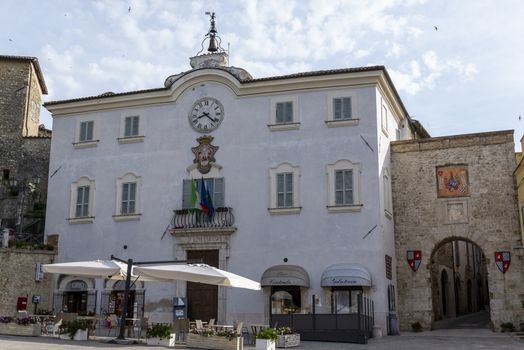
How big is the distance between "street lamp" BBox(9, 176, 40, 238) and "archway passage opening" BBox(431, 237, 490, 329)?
750 inches

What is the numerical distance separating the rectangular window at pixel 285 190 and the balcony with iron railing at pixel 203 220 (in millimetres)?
1984

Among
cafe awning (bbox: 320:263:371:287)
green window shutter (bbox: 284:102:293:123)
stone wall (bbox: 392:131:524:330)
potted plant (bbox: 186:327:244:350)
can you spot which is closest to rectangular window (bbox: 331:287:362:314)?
cafe awning (bbox: 320:263:371:287)

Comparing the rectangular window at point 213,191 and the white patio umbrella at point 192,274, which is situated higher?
the rectangular window at point 213,191

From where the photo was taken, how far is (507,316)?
2462 cm

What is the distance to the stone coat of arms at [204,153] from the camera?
1044 inches

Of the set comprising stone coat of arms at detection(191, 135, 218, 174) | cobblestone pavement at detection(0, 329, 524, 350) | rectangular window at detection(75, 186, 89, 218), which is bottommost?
cobblestone pavement at detection(0, 329, 524, 350)

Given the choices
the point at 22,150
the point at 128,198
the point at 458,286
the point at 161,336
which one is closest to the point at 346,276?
the point at 161,336

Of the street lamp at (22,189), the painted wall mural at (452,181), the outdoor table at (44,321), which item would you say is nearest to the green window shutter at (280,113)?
the painted wall mural at (452,181)

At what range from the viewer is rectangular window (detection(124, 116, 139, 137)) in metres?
28.1

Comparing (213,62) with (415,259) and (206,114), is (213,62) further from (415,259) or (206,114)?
(415,259)

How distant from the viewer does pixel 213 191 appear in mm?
26188

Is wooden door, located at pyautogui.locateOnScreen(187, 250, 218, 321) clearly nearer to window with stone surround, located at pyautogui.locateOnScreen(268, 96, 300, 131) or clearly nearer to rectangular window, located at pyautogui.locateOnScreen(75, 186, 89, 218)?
rectangular window, located at pyautogui.locateOnScreen(75, 186, 89, 218)

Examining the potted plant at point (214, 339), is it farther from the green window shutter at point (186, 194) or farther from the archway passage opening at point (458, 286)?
the archway passage opening at point (458, 286)

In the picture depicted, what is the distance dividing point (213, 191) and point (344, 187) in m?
5.23
